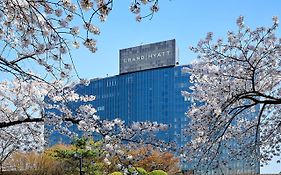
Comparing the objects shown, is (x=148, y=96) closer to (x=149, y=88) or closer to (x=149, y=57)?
(x=149, y=88)

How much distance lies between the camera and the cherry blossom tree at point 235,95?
21.2 ft

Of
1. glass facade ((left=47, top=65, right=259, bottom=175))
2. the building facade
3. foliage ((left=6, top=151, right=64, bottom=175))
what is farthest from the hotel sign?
foliage ((left=6, top=151, right=64, bottom=175))

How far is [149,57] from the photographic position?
182 feet

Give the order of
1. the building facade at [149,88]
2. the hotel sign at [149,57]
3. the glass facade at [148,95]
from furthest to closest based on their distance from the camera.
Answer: the hotel sign at [149,57] < the building facade at [149,88] < the glass facade at [148,95]

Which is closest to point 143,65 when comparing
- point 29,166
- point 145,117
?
point 145,117

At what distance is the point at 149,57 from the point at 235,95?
49.4 metres

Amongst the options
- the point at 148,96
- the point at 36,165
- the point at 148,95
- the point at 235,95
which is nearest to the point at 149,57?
the point at 148,95

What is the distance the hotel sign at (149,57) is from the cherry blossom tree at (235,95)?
46.7 m

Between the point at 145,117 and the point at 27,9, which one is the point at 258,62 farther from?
the point at 145,117

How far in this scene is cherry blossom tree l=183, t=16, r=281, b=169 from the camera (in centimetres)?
646

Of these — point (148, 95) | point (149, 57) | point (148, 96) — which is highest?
point (149, 57)

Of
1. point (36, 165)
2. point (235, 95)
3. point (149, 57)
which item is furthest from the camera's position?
point (149, 57)

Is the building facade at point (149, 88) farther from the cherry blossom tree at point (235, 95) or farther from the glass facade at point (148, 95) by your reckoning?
the cherry blossom tree at point (235, 95)

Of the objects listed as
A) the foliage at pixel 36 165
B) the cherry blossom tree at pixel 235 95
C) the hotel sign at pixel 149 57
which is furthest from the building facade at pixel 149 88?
the cherry blossom tree at pixel 235 95
